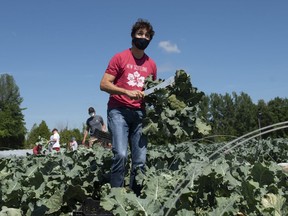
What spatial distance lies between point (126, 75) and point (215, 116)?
3173 inches

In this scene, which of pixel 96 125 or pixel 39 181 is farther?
pixel 96 125

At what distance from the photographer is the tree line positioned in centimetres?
6291

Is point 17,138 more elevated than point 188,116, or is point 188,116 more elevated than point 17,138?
point 17,138

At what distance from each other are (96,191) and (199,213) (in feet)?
8.15

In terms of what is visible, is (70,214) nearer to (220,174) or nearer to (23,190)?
(23,190)

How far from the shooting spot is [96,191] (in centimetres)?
500

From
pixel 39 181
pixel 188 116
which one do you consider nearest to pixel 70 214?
pixel 39 181

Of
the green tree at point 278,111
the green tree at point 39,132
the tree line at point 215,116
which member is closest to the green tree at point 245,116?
the tree line at point 215,116

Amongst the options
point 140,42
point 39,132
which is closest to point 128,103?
point 140,42

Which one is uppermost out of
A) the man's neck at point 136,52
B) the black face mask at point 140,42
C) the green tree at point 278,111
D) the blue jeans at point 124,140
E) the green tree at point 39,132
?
the green tree at point 278,111

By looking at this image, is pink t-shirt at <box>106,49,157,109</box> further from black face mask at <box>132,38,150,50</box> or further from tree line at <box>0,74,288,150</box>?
tree line at <box>0,74,288,150</box>

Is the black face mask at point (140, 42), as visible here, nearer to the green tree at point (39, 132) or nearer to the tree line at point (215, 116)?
the tree line at point (215, 116)

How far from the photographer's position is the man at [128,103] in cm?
405

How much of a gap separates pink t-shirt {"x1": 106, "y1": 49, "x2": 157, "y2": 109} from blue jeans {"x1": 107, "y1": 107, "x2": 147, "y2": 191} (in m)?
0.07
